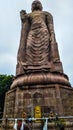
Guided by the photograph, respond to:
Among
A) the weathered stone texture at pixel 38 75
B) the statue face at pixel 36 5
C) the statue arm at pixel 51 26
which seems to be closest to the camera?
the weathered stone texture at pixel 38 75

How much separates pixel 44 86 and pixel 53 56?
8.63 feet

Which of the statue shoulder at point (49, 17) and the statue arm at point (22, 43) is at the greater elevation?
the statue shoulder at point (49, 17)

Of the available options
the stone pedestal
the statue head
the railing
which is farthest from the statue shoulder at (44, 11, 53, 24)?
the railing

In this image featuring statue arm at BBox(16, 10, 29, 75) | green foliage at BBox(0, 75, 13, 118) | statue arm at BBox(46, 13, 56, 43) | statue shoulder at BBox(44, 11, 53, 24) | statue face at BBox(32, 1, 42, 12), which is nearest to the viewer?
statue arm at BBox(16, 10, 29, 75)

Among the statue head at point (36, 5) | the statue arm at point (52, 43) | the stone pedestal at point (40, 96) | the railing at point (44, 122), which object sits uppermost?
the statue head at point (36, 5)

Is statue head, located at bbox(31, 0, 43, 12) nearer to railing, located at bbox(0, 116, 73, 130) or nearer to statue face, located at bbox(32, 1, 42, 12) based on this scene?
statue face, located at bbox(32, 1, 42, 12)

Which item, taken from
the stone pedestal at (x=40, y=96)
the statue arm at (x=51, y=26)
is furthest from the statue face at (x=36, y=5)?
the stone pedestal at (x=40, y=96)

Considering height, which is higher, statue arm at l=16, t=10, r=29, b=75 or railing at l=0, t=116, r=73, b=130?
statue arm at l=16, t=10, r=29, b=75

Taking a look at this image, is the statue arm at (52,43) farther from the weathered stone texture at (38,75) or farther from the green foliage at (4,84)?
the green foliage at (4,84)

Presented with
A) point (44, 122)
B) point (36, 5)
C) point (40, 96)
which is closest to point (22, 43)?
point (36, 5)

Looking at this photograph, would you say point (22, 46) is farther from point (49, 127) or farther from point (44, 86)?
point (49, 127)

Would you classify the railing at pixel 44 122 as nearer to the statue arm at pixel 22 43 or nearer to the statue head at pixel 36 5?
the statue arm at pixel 22 43

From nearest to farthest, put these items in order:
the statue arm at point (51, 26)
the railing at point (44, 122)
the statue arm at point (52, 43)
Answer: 1. the railing at point (44, 122)
2. the statue arm at point (52, 43)
3. the statue arm at point (51, 26)

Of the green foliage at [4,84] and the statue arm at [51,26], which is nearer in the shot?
the statue arm at [51,26]
